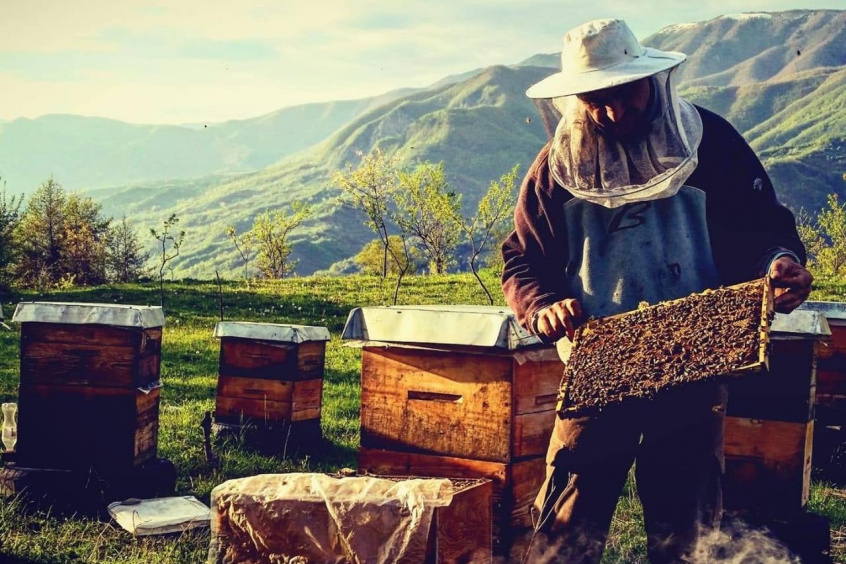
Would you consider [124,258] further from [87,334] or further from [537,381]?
[537,381]

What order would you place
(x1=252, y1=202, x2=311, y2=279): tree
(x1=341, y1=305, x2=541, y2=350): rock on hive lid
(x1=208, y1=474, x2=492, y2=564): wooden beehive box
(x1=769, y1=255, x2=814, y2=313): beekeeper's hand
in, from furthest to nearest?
(x1=252, y1=202, x2=311, y2=279): tree
(x1=341, y1=305, x2=541, y2=350): rock on hive lid
(x1=769, y1=255, x2=814, y2=313): beekeeper's hand
(x1=208, y1=474, x2=492, y2=564): wooden beehive box

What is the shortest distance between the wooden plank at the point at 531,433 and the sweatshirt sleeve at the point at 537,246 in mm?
619

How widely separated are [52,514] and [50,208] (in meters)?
37.3

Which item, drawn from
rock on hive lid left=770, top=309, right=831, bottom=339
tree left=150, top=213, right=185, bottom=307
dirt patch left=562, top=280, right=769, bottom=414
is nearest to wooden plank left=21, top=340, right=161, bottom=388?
dirt patch left=562, top=280, right=769, bottom=414

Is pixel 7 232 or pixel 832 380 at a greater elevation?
pixel 7 232

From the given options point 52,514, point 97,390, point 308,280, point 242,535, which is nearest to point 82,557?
point 52,514

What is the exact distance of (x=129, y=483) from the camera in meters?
5.23

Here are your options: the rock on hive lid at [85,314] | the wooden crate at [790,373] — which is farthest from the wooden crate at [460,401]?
the rock on hive lid at [85,314]

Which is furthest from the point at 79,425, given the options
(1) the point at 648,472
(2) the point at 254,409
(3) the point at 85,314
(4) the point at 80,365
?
(1) the point at 648,472

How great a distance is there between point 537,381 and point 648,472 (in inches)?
31.2

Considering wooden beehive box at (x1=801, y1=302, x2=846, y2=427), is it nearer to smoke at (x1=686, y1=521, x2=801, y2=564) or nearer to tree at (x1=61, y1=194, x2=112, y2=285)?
smoke at (x1=686, y1=521, x2=801, y2=564)

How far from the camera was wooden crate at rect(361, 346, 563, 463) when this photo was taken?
3922 mm

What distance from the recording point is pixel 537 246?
357 centimetres

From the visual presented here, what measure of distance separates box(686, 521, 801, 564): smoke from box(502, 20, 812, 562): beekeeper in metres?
0.05
